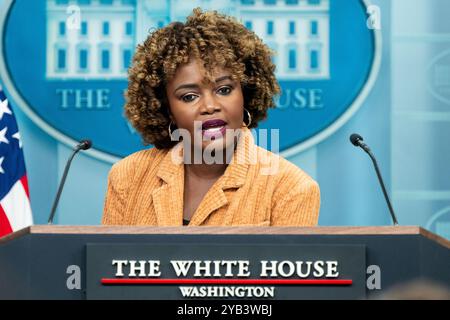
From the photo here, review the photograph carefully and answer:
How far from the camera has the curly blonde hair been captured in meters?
4.11

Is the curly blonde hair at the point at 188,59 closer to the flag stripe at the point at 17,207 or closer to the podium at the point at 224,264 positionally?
the podium at the point at 224,264

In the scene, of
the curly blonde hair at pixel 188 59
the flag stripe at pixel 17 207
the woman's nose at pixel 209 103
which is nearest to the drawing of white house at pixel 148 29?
the flag stripe at pixel 17 207

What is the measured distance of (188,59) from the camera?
13.4 feet

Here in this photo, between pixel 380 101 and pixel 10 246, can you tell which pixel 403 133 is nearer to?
pixel 380 101

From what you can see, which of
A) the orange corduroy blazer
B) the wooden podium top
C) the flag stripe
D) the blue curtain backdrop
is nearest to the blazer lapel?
the orange corduroy blazer

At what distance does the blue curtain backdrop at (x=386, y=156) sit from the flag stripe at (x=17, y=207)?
0.65ft

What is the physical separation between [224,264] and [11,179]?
3.16 metres

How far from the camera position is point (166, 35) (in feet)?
13.8

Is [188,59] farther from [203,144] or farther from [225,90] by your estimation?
[203,144]

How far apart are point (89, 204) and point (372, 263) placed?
331 centimetres

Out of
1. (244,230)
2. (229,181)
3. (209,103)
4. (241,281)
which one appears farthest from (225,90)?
(241,281)

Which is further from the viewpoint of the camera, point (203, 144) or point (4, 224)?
point (4, 224)

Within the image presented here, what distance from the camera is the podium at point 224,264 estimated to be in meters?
3.18

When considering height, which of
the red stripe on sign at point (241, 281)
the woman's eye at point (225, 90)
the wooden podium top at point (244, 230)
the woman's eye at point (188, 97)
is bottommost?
the red stripe on sign at point (241, 281)
